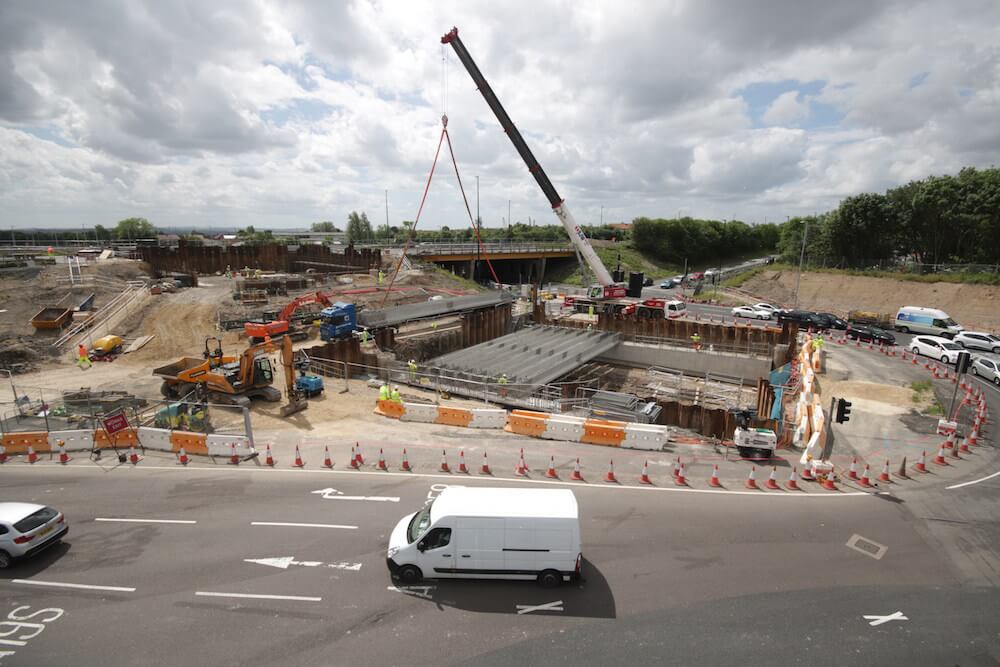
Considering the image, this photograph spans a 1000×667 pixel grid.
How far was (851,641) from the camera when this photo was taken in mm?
7941

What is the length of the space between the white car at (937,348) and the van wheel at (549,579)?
100 ft

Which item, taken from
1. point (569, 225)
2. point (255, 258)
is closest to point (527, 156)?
point (569, 225)

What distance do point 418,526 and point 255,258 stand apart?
52640mm

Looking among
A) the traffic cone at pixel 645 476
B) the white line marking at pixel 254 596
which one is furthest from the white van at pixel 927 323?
the white line marking at pixel 254 596

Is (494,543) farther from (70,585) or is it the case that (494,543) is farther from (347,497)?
(70,585)

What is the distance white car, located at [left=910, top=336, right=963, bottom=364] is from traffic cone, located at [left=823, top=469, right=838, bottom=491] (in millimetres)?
20636

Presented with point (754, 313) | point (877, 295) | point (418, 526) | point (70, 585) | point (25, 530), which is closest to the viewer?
point (418, 526)

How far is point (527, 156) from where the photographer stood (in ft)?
117

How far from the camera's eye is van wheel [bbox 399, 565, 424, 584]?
9.20m

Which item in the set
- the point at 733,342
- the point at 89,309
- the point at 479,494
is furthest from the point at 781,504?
the point at 89,309

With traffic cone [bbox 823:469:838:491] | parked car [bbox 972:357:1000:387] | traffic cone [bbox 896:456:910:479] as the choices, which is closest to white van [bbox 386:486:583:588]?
traffic cone [bbox 823:469:838:491]

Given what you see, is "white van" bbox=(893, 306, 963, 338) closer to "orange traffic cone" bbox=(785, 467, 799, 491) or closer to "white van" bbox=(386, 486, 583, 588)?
"orange traffic cone" bbox=(785, 467, 799, 491)

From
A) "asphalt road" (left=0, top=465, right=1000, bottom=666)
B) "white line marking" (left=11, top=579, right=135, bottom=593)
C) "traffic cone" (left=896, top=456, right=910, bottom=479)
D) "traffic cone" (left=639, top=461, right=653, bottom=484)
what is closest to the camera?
"asphalt road" (left=0, top=465, right=1000, bottom=666)

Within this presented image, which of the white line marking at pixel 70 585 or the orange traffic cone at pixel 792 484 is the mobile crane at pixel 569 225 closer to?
the orange traffic cone at pixel 792 484
